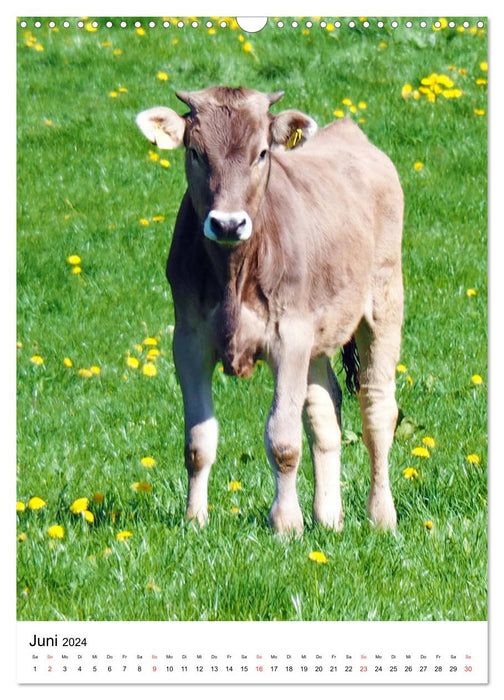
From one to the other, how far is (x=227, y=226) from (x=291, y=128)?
0.74 meters

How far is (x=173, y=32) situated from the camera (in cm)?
860

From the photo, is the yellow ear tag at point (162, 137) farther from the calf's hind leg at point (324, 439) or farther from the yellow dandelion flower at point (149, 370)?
the yellow dandelion flower at point (149, 370)

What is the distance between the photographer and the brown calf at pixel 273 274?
549cm

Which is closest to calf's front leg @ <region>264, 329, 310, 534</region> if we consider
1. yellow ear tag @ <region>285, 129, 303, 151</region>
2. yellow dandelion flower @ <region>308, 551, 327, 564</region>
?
yellow dandelion flower @ <region>308, 551, 327, 564</region>

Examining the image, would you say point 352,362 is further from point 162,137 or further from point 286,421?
point 162,137

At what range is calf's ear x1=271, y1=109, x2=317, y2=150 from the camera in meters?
5.67

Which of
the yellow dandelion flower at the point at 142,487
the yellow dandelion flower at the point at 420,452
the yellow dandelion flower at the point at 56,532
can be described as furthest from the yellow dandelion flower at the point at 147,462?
the yellow dandelion flower at the point at 420,452

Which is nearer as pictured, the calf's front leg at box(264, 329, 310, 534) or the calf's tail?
the calf's front leg at box(264, 329, 310, 534)

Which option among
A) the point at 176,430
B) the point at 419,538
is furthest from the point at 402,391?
the point at 419,538

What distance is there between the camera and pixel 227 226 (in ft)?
17.1

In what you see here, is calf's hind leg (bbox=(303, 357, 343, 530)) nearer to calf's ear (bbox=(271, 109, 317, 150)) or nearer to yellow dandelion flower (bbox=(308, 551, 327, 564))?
yellow dandelion flower (bbox=(308, 551, 327, 564))

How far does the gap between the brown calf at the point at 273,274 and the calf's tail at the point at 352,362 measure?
0.27 m

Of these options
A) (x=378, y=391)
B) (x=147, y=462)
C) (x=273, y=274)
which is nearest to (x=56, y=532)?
(x=147, y=462)

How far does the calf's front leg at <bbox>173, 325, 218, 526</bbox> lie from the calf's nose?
63 centimetres
